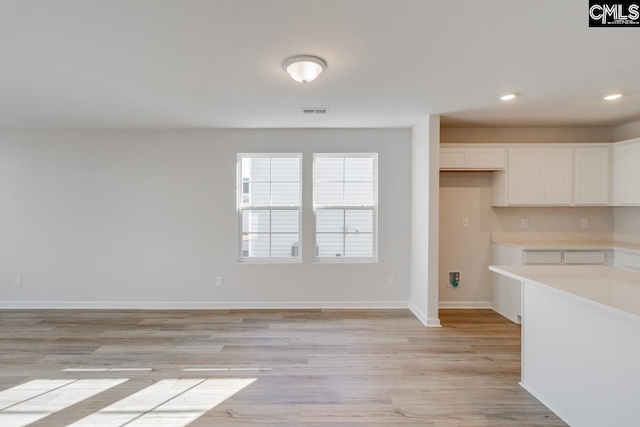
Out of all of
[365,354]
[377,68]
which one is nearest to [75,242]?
[365,354]

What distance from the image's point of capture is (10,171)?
4121 millimetres

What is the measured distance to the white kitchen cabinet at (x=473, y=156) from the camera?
3.88 m

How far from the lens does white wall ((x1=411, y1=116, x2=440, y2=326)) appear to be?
3.59 meters

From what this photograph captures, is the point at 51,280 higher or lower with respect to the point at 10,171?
lower

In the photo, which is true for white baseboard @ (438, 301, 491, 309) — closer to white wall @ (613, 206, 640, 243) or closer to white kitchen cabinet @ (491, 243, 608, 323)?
white kitchen cabinet @ (491, 243, 608, 323)

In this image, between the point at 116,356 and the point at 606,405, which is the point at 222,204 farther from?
the point at 606,405

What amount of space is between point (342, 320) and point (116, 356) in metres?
2.37

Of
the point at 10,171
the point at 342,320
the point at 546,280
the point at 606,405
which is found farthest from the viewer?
the point at 10,171

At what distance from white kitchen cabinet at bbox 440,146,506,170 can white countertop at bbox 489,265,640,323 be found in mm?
1795

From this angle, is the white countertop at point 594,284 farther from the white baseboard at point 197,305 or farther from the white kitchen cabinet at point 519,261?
the white baseboard at point 197,305

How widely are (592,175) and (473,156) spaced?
5.01 feet

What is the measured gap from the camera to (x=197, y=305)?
13.8ft

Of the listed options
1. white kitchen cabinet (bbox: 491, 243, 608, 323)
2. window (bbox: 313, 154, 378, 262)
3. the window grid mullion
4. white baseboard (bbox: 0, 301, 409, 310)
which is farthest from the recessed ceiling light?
white baseboard (bbox: 0, 301, 409, 310)

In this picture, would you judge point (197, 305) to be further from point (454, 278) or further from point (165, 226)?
point (454, 278)
